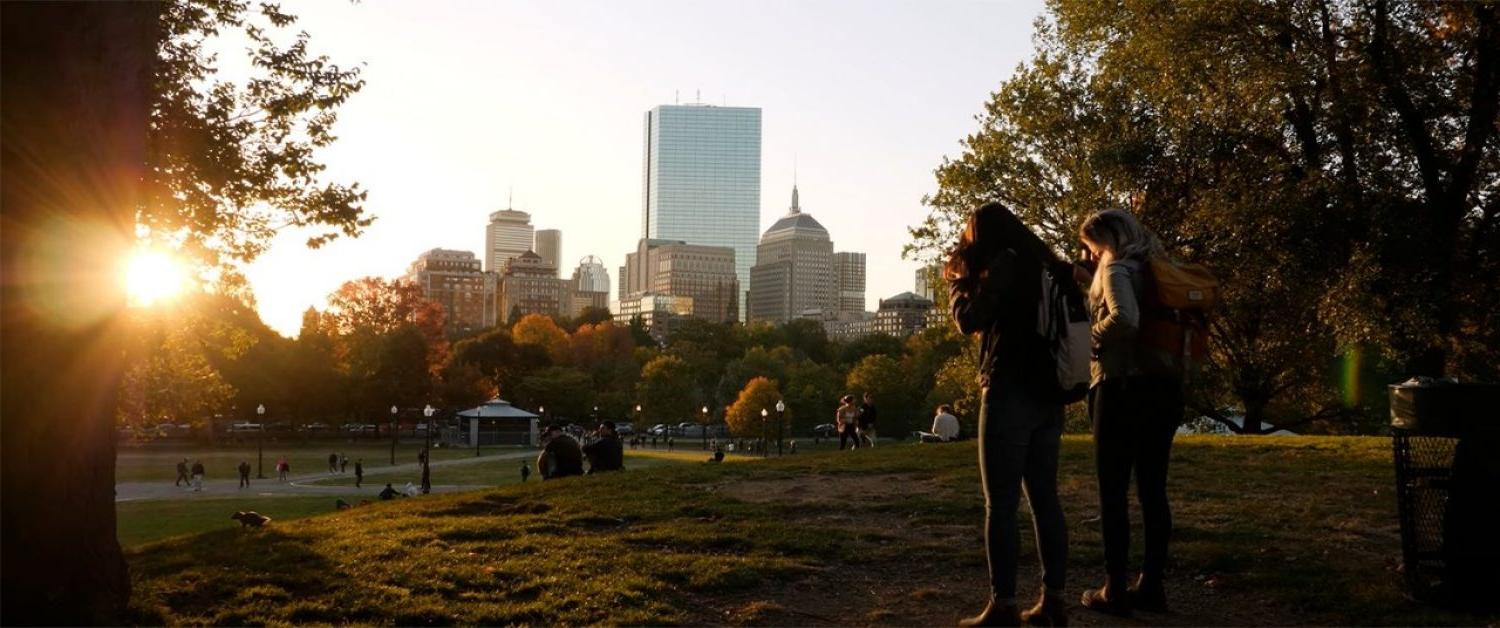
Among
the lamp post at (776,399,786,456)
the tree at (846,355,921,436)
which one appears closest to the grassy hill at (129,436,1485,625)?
the lamp post at (776,399,786,456)

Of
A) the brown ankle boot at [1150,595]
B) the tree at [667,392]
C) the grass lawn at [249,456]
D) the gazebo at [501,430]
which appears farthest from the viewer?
the tree at [667,392]

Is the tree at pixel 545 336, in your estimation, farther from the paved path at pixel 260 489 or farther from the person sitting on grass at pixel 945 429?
the person sitting on grass at pixel 945 429

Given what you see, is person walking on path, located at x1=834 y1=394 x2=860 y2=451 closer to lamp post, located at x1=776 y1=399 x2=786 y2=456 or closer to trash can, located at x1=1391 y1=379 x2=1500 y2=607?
lamp post, located at x1=776 y1=399 x2=786 y2=456

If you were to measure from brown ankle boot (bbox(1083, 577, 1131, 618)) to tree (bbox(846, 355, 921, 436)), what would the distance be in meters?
73.1

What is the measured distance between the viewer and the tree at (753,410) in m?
75.1

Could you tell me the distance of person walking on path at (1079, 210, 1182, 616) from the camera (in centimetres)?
501

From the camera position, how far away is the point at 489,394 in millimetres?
84500

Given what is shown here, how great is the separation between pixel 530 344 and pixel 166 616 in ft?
290

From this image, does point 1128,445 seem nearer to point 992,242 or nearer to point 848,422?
point 992,242

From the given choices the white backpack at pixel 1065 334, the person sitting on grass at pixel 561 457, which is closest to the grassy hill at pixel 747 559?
the white backpack at pixel 1065 334

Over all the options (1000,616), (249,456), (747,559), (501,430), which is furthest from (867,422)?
A: (501,430)

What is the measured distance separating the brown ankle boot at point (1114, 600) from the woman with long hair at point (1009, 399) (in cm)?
57

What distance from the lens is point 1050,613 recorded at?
4.70 meters

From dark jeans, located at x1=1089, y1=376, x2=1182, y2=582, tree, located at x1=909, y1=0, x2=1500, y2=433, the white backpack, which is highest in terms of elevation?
tree, located at x1=909, y1=0, x2=1500, y2=433
